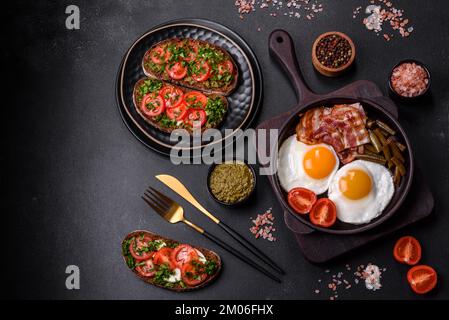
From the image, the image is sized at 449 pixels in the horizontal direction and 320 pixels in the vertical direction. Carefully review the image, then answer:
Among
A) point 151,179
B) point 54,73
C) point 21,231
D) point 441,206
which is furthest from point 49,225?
point 441,206

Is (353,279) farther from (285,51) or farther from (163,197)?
(285,51)

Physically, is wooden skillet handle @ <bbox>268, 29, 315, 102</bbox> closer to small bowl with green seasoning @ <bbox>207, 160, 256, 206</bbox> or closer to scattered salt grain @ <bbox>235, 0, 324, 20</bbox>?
scattered salt grain @ <bbox>235, 0, 324, 20</bbox>

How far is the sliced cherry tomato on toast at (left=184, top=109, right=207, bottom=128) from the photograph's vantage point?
224 inches

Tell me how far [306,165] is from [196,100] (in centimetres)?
139

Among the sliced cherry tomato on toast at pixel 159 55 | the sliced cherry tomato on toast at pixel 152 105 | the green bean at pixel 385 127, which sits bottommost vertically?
the green bean at pixel 385 127

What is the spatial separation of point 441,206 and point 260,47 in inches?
98.6

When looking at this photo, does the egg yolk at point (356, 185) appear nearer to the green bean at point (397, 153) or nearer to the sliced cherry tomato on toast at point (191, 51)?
the green bean at point (397, 153)

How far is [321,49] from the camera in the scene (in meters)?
5.66

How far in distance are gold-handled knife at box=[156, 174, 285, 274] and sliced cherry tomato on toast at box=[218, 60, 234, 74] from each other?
4.05ft

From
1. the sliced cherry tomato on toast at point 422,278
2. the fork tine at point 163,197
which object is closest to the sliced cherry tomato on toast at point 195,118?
the fork tine at point 163,197

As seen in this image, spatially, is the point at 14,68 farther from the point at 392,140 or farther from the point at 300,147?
the point at 392,140

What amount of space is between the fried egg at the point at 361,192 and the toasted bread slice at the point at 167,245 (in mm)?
1339

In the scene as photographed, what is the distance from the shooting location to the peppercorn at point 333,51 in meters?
5.61

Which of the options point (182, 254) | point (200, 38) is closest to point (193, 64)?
point (200, 38)
